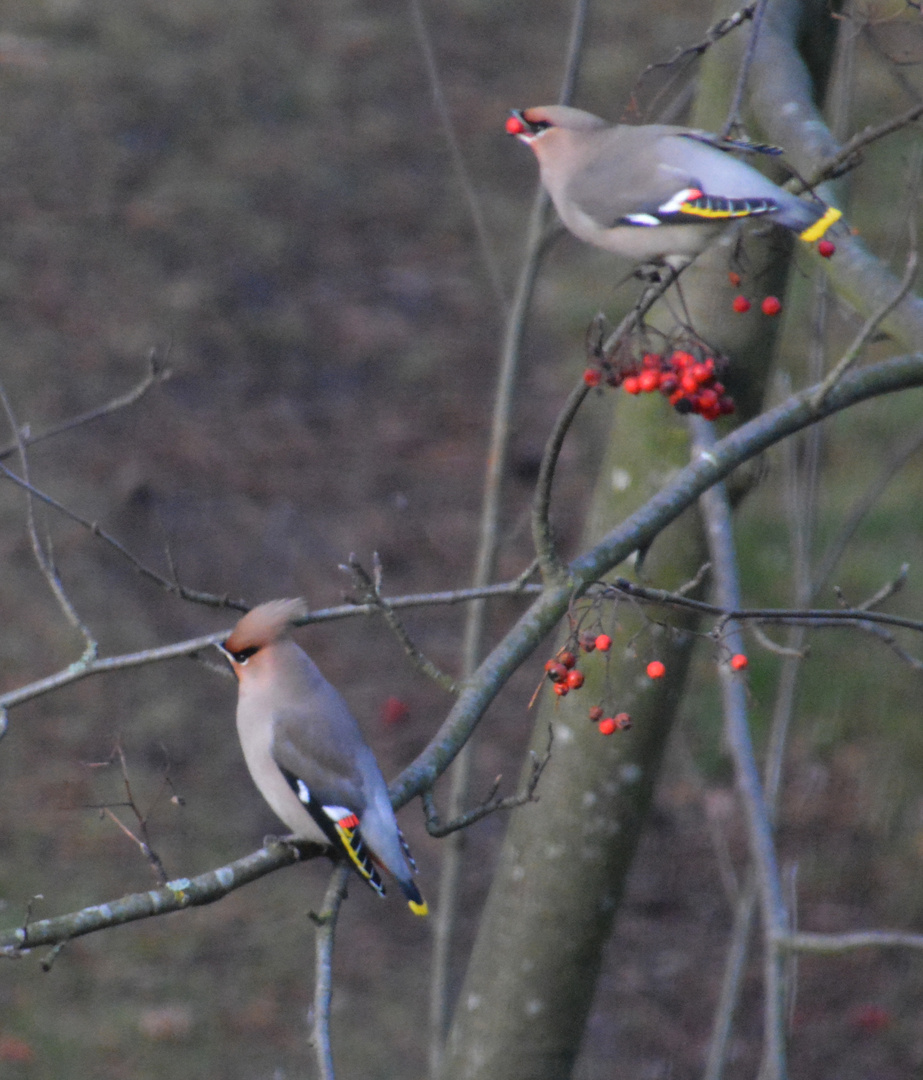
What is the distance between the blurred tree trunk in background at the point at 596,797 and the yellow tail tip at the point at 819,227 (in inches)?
24.2

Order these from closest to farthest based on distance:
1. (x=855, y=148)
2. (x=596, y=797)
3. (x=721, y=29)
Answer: (x=855, y=148)
(x=721, y=29)
(x=596, y=797)

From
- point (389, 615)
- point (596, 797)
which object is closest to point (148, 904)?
point (389, 615)

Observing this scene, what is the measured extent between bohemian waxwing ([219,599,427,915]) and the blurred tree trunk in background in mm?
510

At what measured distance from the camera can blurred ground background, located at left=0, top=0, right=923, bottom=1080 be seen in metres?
5.64

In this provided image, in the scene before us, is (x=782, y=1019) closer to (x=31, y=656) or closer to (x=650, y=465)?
(x=650, y=465)

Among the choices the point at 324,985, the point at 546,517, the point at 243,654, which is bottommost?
the point at 243,654

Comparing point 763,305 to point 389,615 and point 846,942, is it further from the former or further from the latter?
point 846,942

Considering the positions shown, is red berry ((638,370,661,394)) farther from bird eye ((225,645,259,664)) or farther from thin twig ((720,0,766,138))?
bird eye ((225,645,259,664))

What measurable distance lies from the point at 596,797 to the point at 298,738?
29.9 inches

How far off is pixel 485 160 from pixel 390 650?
15.9ft

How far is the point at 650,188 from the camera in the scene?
10.7 feet

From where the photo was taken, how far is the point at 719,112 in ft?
12.2

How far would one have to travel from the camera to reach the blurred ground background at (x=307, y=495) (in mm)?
5645

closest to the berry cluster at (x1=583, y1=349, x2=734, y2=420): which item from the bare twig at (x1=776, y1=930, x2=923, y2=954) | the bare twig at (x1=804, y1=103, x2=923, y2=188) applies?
the bare twig at (x1=804, y1=103, x2=923, y2=188)
